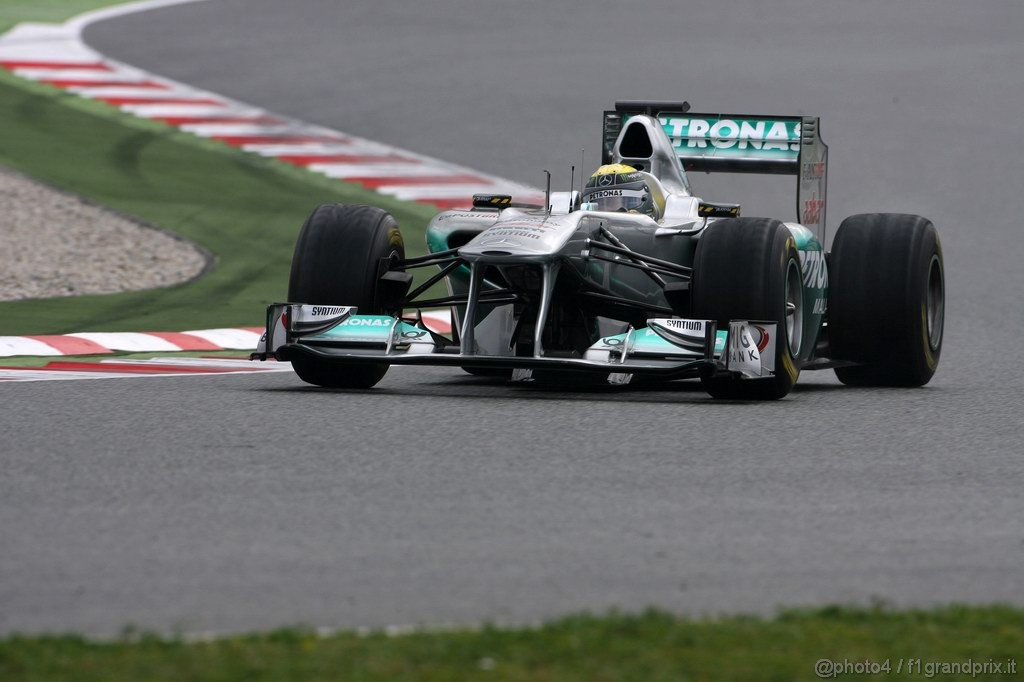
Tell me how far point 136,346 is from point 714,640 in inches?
338

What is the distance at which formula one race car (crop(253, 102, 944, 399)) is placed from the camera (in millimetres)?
9766

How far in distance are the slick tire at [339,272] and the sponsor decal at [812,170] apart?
135 inches

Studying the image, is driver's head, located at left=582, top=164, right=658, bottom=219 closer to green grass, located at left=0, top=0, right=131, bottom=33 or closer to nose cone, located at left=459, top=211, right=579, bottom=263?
nose cone, located at left=459, top=211, right=579, bottom=263

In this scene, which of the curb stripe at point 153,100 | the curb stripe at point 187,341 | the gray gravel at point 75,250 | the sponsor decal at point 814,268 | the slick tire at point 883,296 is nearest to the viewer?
the sponsor decal at point 814,268

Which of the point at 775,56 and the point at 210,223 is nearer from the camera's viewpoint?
the point at 210,223

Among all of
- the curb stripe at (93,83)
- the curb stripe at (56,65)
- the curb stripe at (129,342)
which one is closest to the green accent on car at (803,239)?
the curb stripe at (129,342)

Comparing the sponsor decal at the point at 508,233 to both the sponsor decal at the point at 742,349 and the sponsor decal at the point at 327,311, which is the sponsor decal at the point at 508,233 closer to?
the sponsor decal at the point at 327,311

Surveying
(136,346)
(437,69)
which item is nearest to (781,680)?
(136,346)

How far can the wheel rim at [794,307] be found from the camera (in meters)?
10.4

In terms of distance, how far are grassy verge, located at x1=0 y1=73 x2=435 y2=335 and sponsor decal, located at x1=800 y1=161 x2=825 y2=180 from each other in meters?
4.46

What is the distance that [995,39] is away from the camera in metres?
30.6

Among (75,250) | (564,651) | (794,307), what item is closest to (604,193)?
(794,307)

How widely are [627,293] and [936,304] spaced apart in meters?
2.26

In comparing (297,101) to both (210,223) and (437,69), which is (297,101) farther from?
(210,223)
